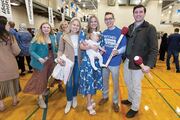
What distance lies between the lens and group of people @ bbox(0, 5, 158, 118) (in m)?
2.26

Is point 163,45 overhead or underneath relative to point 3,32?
underneath

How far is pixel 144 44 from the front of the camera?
2.23m

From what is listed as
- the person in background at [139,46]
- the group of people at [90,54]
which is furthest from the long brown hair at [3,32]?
the person in background at [139,46]

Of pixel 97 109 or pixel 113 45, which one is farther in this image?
pixel 97 109

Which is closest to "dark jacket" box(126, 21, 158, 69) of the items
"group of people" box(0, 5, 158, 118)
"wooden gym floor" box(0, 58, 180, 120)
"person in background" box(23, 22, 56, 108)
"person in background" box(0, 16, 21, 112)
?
"group of people" box(0, 5, 158, 118)

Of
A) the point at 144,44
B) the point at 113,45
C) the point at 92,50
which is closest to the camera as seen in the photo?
the point at 144,44

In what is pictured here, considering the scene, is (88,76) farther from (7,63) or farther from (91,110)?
(7,63)

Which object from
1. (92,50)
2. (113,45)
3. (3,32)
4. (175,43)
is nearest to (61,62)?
(92,50)

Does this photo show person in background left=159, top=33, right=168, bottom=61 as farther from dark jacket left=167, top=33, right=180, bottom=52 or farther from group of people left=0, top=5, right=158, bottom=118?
group of people left=0, top=5, right=158, bottom=118

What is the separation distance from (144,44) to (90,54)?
0.76 metres

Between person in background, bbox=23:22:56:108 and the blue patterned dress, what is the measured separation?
0.65 metres

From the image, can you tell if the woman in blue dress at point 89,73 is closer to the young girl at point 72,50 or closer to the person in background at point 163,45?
the young girl at point 72,50

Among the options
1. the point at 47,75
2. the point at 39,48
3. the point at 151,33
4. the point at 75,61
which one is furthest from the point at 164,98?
the point at 39,48

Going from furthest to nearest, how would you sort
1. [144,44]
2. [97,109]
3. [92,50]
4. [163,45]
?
[163,45] < [97,109] < [92,50] < [144,44]
